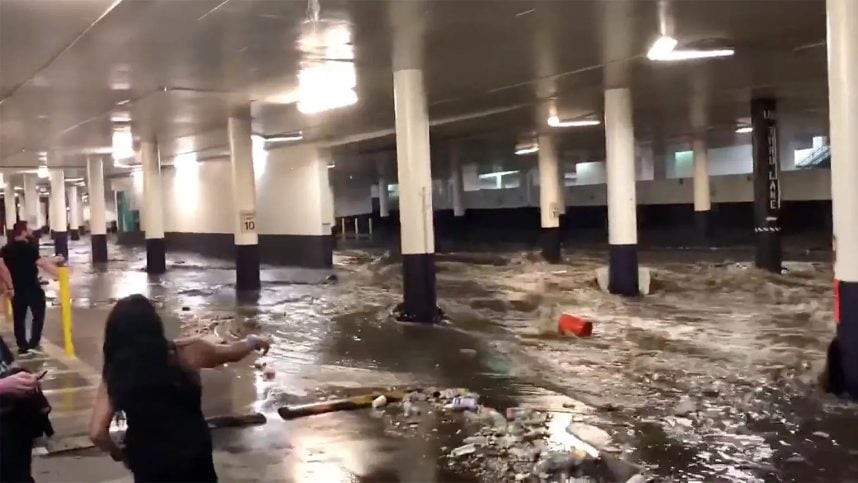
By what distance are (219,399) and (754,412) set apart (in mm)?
4976

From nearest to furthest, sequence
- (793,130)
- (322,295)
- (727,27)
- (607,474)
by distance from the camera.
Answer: (607,474) → (727,27) → (322,295) → (793,130)

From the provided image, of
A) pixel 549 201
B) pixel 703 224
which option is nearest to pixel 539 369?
pixel 549 201

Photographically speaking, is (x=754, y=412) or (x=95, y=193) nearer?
(x=754, y=412)

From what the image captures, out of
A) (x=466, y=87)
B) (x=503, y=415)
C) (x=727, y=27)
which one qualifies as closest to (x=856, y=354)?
(x=503, y=415)

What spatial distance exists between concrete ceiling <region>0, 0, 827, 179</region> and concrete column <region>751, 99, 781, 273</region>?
24.0 inches

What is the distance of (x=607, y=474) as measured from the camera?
5.74 meters

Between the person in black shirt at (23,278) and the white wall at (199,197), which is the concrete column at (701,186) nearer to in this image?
the white wall at (199,197)

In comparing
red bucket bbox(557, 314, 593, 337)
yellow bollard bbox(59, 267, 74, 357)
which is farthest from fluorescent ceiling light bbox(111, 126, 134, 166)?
red bucket bbox(557, 314, 593, 337)

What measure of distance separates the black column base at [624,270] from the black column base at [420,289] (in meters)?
4.59

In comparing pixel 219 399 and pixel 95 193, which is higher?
pixel 95 193

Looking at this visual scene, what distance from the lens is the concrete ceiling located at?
9.76 m

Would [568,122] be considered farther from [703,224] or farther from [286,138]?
[703,224]

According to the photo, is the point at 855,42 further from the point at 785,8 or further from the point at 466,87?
the point at 466,87

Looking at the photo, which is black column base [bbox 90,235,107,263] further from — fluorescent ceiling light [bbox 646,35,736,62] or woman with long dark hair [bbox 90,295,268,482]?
woman with long dark hair [bbox 90,295,268,482]
